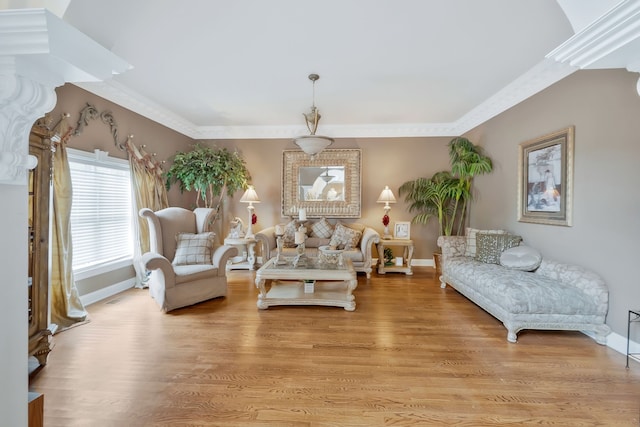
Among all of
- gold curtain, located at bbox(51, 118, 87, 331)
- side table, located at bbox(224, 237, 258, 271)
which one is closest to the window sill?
gold curtain, located at bbox(51, 118, 87, 331)

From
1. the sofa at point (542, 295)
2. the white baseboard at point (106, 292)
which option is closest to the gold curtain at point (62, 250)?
the white baseboard at point (106, 292)

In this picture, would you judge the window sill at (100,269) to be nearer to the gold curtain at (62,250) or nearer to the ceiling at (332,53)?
the gold curtain at (62,250)

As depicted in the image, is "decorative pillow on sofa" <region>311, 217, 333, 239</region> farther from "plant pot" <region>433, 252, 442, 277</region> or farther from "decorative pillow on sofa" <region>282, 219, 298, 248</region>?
"plant pot" <region>433, 252, 442, 277</region>

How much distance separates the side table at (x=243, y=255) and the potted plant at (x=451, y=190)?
308cm

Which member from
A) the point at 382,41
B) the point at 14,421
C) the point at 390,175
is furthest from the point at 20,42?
the point at 390,175

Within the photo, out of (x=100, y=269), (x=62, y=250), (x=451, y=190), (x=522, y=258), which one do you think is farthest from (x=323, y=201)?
(x=62, y=250)

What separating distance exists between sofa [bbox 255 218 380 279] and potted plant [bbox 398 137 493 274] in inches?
45.2

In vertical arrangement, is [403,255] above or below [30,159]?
below

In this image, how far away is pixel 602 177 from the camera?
2742 millimetres

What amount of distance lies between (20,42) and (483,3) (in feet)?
9.26

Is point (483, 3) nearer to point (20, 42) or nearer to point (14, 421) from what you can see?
point (20, 42)

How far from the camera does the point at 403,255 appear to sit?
553cm

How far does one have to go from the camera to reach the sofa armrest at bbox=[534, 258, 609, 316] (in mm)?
2619

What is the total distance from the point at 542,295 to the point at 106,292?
507 cm
